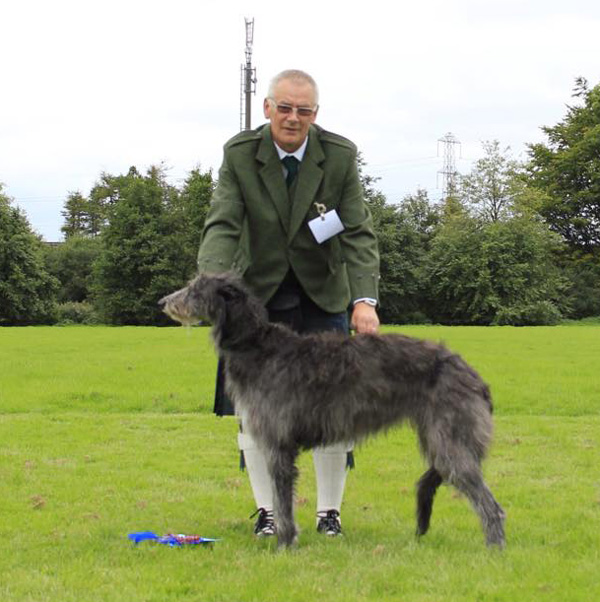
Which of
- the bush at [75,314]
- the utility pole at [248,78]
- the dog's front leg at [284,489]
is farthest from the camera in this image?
the bush at [75,314]

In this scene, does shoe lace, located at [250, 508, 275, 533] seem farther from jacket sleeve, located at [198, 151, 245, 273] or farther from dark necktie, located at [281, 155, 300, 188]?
dark necktie, located at [281, 155, 300, 188]

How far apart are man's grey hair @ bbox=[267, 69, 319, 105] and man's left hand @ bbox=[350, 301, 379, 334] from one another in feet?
5.23

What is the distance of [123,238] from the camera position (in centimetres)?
6241

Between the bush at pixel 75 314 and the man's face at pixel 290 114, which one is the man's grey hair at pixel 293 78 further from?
the bush at pixel 75 314

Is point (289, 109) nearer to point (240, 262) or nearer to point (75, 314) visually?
point (240, 262)

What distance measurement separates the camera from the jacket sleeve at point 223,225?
252 inches

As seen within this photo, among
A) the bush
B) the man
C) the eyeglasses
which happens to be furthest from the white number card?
the bush

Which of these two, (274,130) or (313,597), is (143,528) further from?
(274,130)

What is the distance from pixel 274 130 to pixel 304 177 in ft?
1.41

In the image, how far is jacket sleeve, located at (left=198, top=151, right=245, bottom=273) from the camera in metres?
6.41

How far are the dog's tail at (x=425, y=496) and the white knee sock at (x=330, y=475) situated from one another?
27.3 inches

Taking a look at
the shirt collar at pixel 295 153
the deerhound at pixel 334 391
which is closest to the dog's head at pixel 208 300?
the deerhound at pixel 334 391

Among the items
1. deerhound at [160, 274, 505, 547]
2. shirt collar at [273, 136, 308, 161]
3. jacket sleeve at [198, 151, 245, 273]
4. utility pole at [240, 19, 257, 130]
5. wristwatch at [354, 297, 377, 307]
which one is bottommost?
A: deerhound at [160, 274, 505, 547]

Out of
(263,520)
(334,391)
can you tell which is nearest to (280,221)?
(334,391)
